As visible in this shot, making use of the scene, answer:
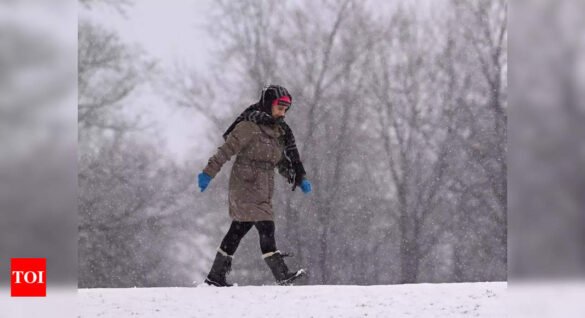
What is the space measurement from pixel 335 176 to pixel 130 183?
4698 millimetres

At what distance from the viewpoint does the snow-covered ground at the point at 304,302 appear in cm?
548

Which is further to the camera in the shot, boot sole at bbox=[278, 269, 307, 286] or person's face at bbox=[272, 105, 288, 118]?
person's face at bbox=[272, 105, 288, 118]

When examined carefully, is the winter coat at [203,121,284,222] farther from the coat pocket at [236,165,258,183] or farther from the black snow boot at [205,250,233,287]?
the black snow boot at [205,250,233,287]

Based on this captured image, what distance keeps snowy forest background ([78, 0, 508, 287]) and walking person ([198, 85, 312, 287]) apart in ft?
32.3

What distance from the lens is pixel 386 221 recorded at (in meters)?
18.4

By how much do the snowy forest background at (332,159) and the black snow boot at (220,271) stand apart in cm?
981

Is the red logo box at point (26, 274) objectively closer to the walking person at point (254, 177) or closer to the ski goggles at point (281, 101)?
the walking person at point (254, 177)

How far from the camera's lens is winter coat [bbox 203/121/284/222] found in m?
6.84

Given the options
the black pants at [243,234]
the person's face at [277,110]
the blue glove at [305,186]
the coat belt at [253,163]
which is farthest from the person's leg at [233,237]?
the person's face at [277,110]

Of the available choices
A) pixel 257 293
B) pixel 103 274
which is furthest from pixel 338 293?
pixel 103 274

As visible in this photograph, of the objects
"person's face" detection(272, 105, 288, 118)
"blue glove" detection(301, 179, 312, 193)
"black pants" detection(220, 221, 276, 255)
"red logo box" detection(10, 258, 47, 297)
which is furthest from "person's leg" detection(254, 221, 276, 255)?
"red logo box" detection(10, 258, 47, 297)

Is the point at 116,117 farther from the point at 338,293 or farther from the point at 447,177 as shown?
the point at 338,293

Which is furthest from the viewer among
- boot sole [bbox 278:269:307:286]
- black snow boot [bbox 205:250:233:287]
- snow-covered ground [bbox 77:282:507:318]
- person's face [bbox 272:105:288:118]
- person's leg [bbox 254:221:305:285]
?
person's face [bbox 272:105:288:118]

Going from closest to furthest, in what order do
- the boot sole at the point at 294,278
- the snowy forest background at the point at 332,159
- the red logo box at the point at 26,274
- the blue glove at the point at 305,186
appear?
1. the red logo box at the point at 26,274
2. the boot sole at the point at 294,278
3. the blue glove at the point at 305,186
4. the snowy forest background at the point at 332,159
